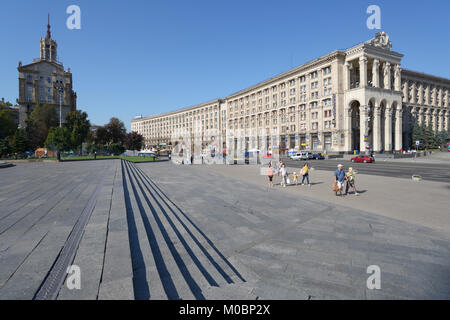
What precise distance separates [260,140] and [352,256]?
2810 inches

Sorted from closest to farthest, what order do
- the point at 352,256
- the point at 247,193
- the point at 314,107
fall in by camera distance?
1. the point at 352,256
2. the point at 247,193
3. the point at 314,107

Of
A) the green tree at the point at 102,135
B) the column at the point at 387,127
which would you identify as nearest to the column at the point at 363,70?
the column at the point at 387,127

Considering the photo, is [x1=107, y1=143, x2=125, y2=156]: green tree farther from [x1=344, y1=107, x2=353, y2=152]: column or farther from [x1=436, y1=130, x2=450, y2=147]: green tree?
[x1=436, y1=130, x2=450, y2=147]: green tree

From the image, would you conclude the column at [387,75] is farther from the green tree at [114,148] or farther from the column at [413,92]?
the green tree at [114,148]

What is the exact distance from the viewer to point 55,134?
40.3 metres

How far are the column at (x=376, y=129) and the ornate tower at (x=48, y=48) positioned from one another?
92.7m

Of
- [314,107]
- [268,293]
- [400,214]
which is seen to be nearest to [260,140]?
[314,107]

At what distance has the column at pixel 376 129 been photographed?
5238cm

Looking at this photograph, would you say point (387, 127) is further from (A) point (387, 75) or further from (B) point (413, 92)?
(B) point (413, 92)

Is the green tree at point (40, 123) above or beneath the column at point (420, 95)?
beneath

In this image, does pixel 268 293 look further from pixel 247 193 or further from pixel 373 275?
pixel 247 193

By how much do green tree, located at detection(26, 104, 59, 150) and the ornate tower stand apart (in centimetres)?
2571

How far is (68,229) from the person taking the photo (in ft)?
17.2

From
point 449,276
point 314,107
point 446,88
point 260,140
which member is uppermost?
point 446,88
